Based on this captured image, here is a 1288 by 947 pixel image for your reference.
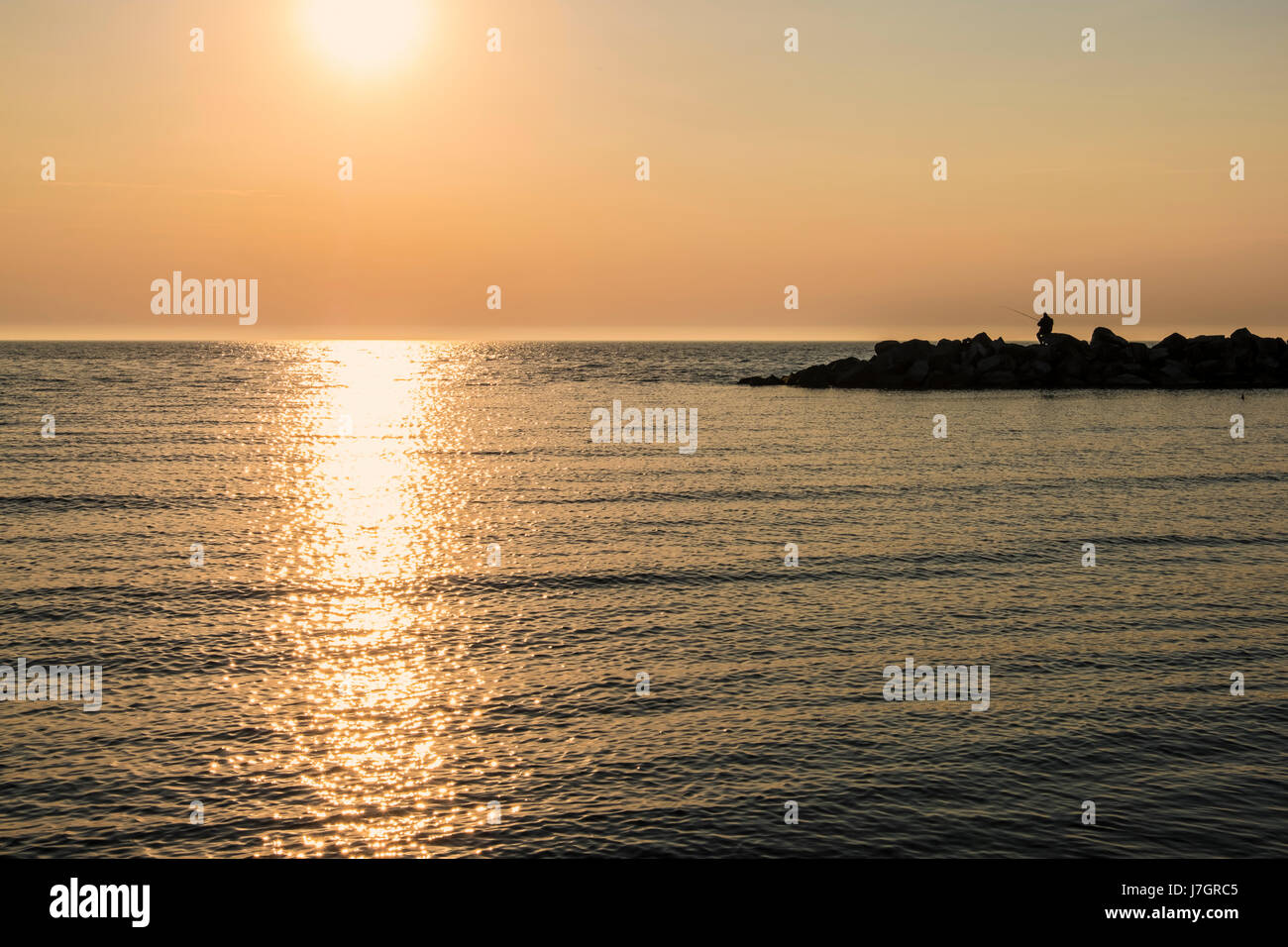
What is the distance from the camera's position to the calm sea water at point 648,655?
14.9m

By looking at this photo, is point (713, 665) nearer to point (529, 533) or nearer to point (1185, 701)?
point (1185, 701)

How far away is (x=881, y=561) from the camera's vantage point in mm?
30844

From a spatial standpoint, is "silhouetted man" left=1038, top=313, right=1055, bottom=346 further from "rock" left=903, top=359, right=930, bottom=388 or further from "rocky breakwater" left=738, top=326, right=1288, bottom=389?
"rock" left=903, top=359, right=930, bottom=388

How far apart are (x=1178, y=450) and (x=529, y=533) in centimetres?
3886

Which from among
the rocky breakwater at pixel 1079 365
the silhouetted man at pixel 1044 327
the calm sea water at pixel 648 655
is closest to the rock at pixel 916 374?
the rocky breakwater at pixel 1079 365

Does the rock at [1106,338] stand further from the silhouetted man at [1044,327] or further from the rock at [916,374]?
the rock at [916,374]

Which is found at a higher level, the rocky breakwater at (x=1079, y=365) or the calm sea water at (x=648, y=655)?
the rocky breakwater at (x=1079, y=365)

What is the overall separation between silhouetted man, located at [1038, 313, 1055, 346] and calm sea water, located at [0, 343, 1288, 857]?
193ft

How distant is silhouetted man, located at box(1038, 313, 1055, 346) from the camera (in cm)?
10850

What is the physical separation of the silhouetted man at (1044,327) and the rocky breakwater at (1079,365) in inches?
68.2

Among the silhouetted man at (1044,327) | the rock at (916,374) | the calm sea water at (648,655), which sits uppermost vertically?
the silhouetted man at (1044,327)

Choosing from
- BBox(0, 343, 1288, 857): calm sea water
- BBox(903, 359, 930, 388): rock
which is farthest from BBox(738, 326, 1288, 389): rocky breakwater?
BBox(0, 343, 1288, 857): calm sea water

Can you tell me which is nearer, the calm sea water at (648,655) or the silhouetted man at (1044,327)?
the calm sea water at (648,655)

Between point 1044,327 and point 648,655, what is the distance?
99.5 m
